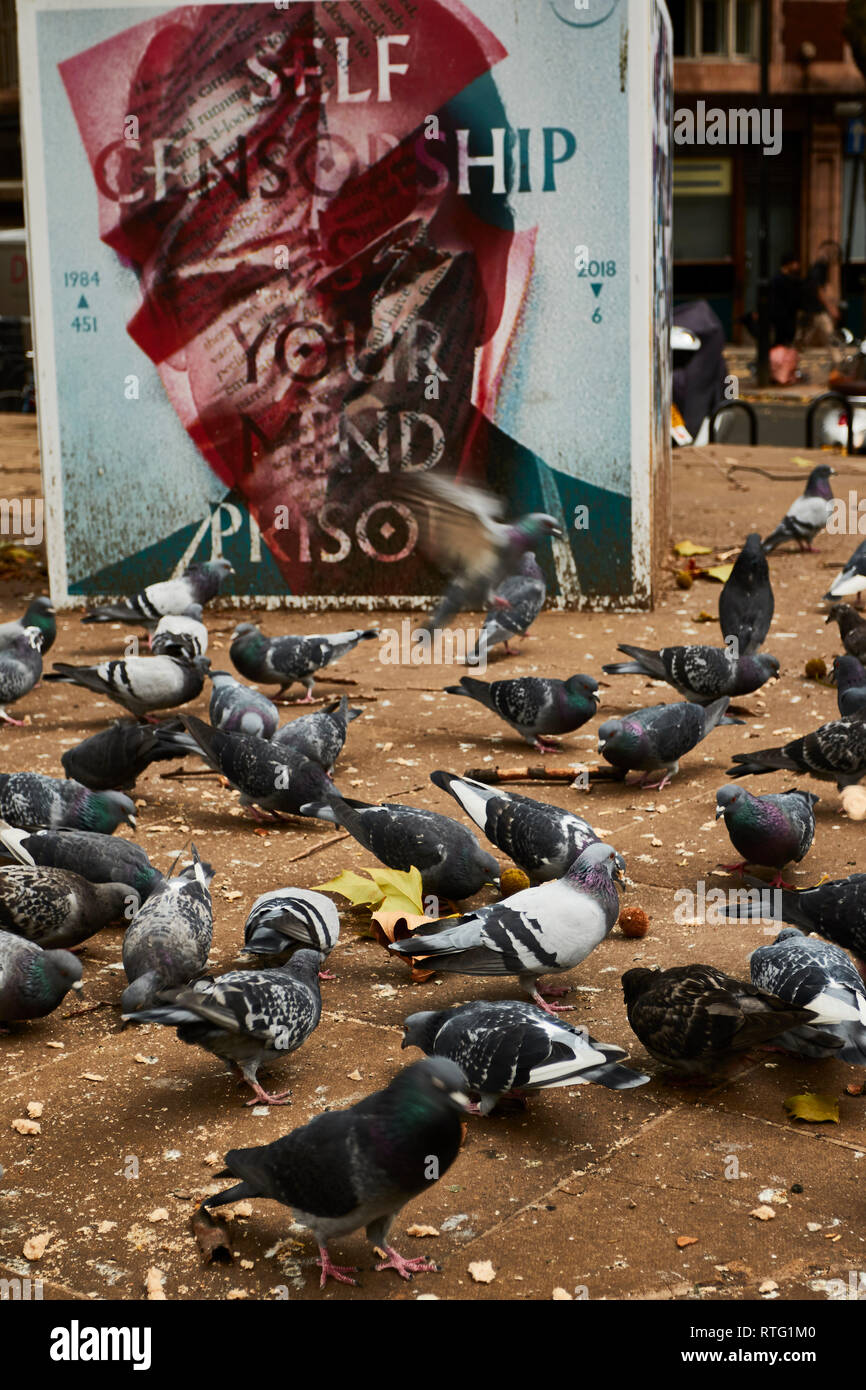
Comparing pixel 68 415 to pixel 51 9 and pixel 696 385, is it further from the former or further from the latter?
pixel 696 385

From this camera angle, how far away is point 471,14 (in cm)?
830

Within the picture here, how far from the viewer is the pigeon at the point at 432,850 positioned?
461cm

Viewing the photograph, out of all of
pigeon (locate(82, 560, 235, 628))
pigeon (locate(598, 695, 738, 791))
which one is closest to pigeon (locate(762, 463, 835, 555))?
pigeon (locate(82, 560, 235, 628))

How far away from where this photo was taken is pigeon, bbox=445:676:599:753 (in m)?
6.28

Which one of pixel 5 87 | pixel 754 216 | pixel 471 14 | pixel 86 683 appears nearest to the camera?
pixel 86 683

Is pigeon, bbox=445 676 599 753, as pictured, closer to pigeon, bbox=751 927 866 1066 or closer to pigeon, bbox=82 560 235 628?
pigeon, bbox=82 560 235 628

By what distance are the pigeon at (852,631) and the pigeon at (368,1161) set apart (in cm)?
476

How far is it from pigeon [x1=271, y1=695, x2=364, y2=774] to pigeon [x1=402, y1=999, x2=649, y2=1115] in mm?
2452

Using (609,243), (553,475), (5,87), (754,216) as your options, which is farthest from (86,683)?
(5,87)

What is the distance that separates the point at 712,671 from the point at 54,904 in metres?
3.27

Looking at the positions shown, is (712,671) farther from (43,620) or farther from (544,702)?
(43,620)

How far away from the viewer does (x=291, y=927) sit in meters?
4.07

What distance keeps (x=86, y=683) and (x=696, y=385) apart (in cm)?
1108

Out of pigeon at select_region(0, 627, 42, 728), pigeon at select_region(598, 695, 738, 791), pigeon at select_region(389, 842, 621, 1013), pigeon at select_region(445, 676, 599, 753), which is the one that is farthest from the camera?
pigeon at select_region(0, 627, 42, 728)
